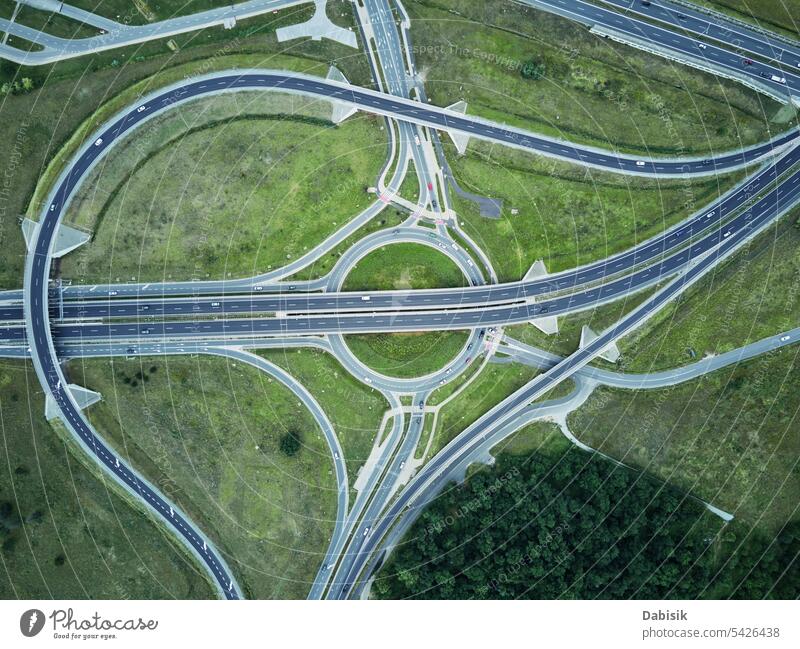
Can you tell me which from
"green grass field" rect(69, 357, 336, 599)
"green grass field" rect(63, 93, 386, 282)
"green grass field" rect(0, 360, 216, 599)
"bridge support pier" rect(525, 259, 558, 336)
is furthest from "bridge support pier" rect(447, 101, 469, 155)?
"green grass field" rect(0, 360, 216, 599)

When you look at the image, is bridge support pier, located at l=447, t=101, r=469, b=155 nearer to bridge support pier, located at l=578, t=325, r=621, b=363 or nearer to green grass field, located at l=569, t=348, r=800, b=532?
bridge support pier, located at l=578, t=325, r=621, b=363

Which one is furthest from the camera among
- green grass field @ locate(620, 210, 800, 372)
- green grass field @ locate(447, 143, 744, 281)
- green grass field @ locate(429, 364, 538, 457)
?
green grass field @ locate(429, 364, 538, 457)

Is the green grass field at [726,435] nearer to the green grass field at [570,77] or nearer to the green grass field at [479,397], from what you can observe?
the green grass field at [479,397]

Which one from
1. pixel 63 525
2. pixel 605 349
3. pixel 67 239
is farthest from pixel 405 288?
pixel 63 525

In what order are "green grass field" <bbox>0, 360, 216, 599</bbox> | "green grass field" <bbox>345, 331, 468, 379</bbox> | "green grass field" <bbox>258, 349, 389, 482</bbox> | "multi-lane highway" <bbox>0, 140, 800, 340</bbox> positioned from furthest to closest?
"green grass field" <bbox>345, 331, 468, 379</bbox>, "green grass field" <bbox>258, 349, 389, 482</bbox>, "multi-lane highway" <bbox>0, 140, 800, 340</bbox>, "green grass field" <bbox>0, 360, 216, 599</bbox>

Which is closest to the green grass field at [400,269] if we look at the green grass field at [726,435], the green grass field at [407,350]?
the green grass field at [407,350]
